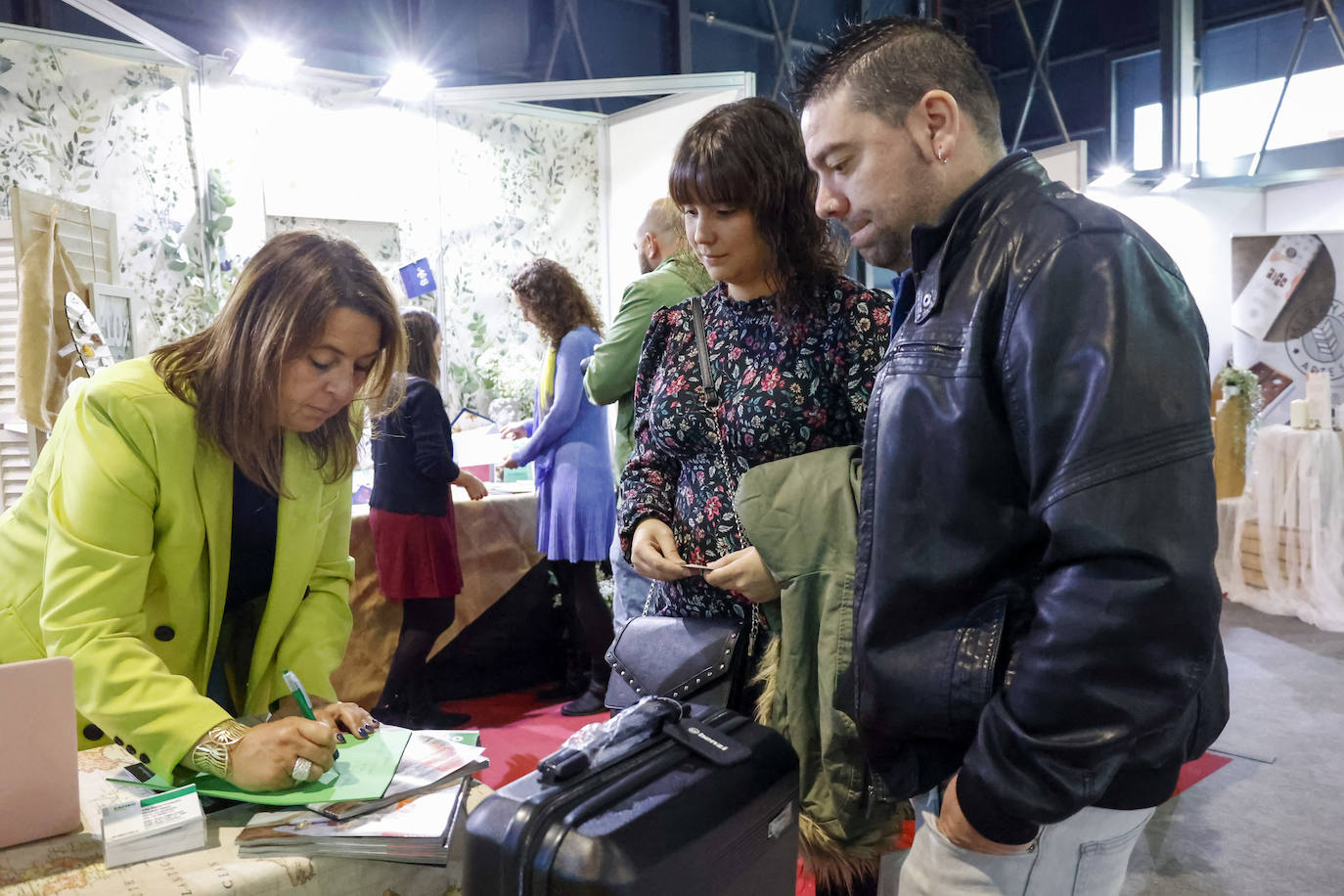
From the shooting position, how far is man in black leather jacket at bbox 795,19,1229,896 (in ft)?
2.59

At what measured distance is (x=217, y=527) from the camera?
1.28m

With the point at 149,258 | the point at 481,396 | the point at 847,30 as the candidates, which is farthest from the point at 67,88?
the point at 847,30

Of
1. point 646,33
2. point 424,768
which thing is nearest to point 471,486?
point 424,768

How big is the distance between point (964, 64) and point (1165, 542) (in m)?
0.56

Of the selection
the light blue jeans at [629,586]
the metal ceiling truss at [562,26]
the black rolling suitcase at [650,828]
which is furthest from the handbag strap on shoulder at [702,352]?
the metal ceiling truss at [562,26]

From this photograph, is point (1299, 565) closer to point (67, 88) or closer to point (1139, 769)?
point (1139, 769)

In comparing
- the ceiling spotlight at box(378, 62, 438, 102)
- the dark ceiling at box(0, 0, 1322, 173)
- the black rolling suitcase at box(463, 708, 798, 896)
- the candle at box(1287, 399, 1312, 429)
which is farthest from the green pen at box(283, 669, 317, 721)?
the candle at box(1287, 399, 1312, 429)

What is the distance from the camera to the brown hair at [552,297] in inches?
137

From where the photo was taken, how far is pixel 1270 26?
8516 mm

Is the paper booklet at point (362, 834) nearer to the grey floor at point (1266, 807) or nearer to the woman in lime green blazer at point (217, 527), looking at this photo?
the woman in lime green blazer at point (217, 527)

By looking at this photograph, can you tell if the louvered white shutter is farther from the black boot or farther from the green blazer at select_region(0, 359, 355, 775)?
the black boot

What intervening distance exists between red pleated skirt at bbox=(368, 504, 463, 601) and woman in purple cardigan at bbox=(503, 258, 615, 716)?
1.38 feet

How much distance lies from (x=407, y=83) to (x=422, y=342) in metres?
1.79

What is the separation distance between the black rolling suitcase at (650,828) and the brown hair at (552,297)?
2.58 m
